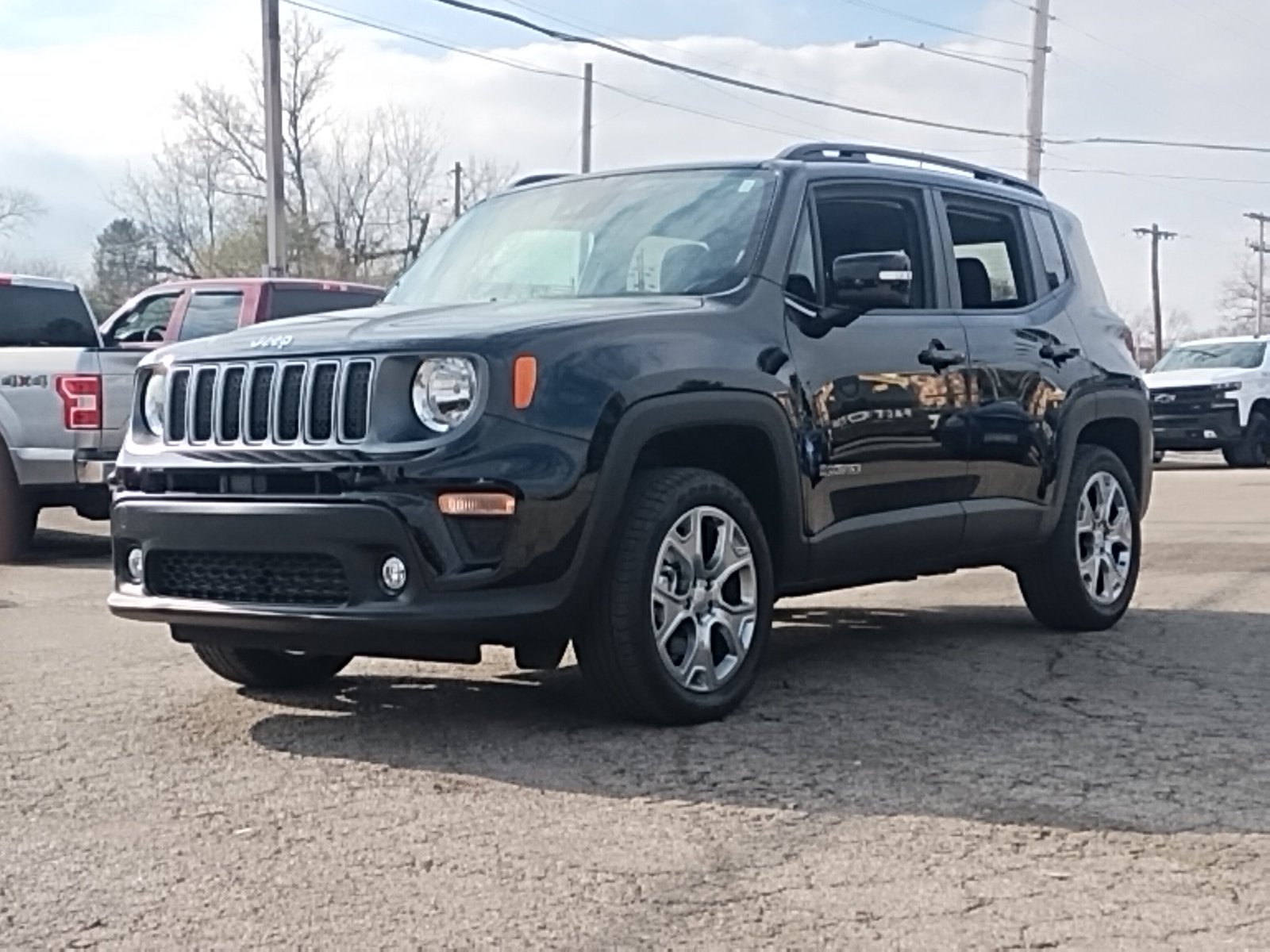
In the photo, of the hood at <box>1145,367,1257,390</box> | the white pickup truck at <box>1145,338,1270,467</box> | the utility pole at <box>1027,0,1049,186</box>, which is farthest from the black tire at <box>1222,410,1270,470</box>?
the utility pole at <box>1027,0,1049,186</box>

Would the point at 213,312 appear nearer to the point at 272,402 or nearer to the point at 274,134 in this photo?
the point at 272,402

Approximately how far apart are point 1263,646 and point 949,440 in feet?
5.86

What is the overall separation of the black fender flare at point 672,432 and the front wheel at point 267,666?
1374 millimetres

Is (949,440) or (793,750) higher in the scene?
(949,440)

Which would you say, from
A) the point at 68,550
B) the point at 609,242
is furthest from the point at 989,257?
the point at 68,550

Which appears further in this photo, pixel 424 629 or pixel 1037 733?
pixel 1037 733

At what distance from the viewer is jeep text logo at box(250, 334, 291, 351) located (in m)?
5.50

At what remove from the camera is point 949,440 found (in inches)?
269

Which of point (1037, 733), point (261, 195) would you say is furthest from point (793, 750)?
point (261, 195)

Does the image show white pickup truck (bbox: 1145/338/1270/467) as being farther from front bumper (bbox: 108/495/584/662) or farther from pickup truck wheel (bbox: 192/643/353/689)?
front bumper (bbox: 108/495/584/662)

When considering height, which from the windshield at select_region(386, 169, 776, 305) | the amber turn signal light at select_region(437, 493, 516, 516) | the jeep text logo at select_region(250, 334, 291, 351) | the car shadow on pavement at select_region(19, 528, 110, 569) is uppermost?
the windshield at select_region(386, 169, 776, 305)

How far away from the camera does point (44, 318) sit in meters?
12.8

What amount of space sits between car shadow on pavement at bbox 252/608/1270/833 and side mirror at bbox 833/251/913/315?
4.49 feet

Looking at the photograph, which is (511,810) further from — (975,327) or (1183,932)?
(975,327)
